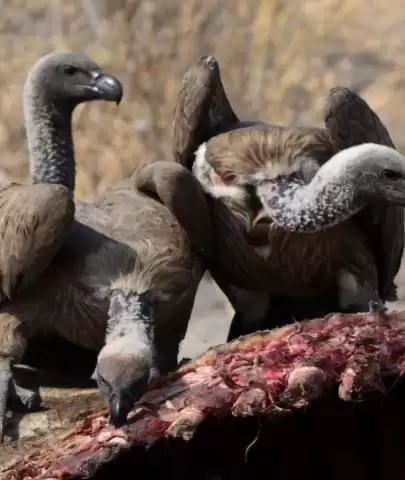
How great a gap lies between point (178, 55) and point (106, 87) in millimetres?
2238

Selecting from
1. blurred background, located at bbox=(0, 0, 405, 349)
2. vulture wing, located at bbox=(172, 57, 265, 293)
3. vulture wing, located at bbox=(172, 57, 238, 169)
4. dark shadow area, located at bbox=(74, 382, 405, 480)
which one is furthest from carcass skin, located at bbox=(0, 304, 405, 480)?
blurred background, located at bbox=(0, 0, 405, 349)

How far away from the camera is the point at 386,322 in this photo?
50.0 inches

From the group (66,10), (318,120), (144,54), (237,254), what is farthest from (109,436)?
(66,10)

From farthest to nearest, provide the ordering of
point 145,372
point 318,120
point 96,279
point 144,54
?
1. point 144,54
2. point 318,120
3. point 96,279
4. point 145,372

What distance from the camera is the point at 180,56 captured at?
4.05 m

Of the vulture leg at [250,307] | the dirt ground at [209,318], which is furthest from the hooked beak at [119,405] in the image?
the dirt ground at [209,318]

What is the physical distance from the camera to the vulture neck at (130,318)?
5.11 ft

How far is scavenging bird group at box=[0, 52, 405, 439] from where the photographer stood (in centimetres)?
163

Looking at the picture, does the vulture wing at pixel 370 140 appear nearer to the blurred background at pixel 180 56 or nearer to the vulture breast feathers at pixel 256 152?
the vulture breast feathers at pixel 256 152

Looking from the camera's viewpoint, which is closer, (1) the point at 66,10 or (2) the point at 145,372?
(2) the point at 145,372

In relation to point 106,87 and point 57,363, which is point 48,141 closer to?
point 106,87

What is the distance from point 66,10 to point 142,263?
2805 mm

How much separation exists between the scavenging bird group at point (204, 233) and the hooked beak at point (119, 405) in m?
0.23

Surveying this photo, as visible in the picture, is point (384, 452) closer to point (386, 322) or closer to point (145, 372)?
point (386, 322)
